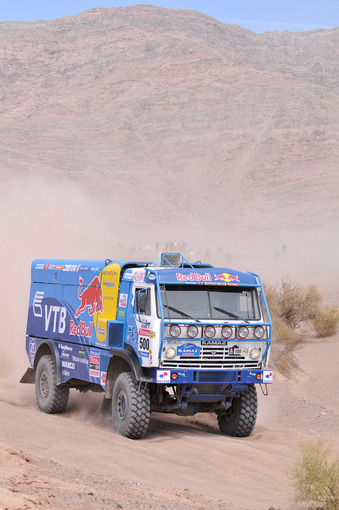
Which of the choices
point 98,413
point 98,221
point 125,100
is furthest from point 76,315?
point 125,100

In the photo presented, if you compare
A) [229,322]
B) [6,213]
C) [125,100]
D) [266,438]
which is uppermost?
[125,100]

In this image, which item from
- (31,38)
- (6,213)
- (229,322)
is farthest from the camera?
(31,38)

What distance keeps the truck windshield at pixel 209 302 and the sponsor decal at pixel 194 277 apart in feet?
0.42

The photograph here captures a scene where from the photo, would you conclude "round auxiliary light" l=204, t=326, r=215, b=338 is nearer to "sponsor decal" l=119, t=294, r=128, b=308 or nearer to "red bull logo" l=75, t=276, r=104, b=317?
"sponsor decal" l=119, t=294, r=128, b=308

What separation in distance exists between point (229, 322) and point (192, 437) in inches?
77.3

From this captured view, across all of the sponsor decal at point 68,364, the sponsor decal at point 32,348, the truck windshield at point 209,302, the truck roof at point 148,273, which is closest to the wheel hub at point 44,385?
the sponsor decal at point 68,364

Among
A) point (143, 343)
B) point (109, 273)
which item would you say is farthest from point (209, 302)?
point (109, 273)

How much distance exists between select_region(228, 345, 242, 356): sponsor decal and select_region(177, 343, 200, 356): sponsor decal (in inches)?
22.1

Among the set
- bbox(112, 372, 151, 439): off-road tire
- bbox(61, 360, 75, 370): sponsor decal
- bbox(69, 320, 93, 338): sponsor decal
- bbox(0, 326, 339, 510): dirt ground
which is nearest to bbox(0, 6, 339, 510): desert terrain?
bbox(0, 326, 339, 510): dirt ground

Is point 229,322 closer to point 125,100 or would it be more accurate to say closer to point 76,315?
point 76,315

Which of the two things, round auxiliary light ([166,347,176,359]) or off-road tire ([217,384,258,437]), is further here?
off-road tire ([217,384,258,437])

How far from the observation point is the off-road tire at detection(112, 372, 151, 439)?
1148 cm

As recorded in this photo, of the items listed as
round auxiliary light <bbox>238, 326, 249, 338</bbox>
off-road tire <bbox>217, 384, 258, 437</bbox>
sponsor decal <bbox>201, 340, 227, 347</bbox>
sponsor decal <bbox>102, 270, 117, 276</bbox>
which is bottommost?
off-road tire <bbox>217, 384, 258, 437</bbox>

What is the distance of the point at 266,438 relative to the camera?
41.4 ft
